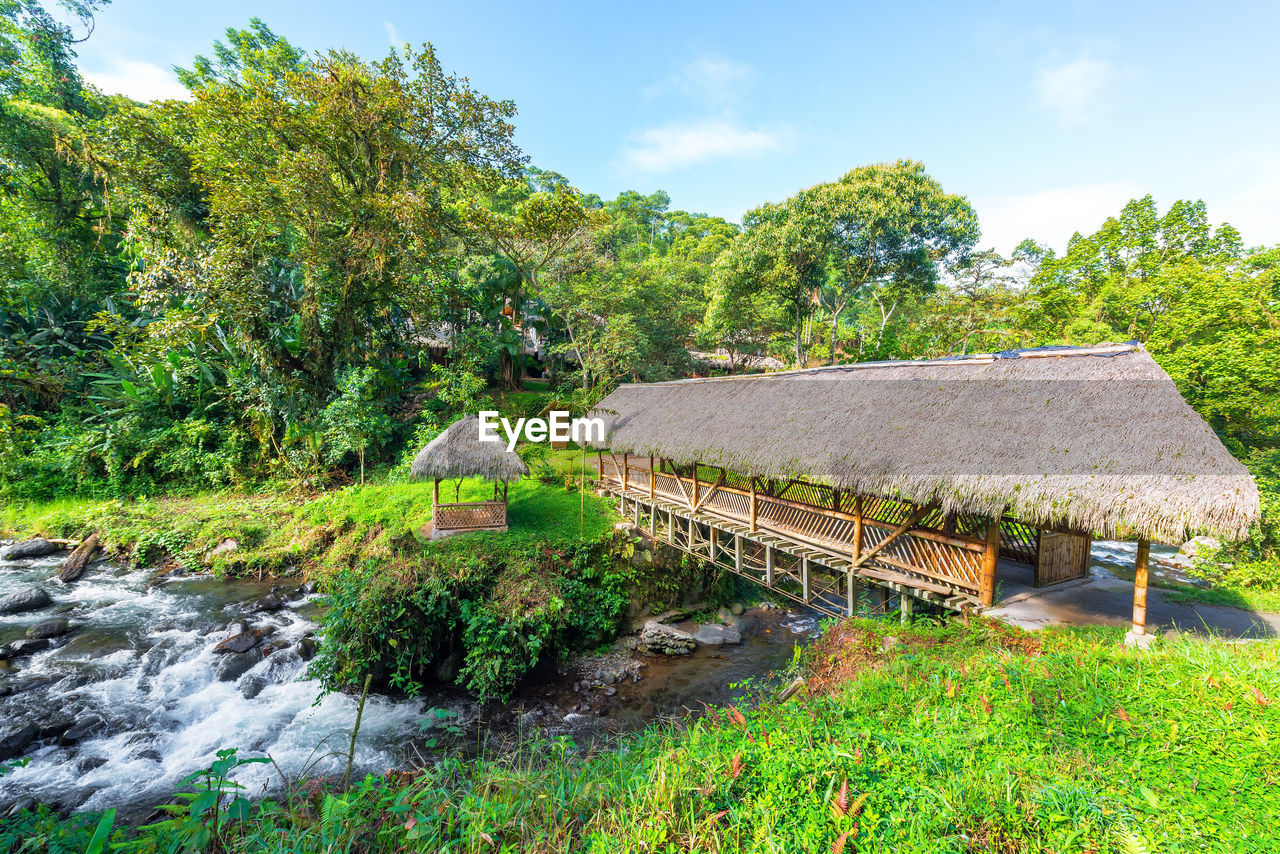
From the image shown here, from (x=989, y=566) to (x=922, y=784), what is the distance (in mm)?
3643

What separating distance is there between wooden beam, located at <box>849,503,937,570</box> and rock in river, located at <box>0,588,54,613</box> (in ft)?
50.5

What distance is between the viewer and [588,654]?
9.09 metres

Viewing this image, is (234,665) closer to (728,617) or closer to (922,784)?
(728,617)

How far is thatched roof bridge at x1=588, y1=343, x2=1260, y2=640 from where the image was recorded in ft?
16.0

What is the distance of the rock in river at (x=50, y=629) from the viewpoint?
27.3ft

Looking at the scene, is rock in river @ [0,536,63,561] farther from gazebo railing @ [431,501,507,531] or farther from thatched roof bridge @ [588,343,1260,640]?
thatched roof bridge @ [588,343,1260,640]

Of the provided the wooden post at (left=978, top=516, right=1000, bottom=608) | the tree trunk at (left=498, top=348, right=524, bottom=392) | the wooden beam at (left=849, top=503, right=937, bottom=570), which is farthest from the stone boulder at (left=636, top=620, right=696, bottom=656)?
the tree trunk at (left=498, top=348, right=524, bottom=392)

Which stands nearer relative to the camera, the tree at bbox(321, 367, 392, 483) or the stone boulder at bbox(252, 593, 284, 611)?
A: the stone boulder at bbox(252, 593, 284, 611)

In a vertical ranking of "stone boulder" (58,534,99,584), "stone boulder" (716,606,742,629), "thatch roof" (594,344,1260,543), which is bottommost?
"stone boulder" (716,606,742,629)

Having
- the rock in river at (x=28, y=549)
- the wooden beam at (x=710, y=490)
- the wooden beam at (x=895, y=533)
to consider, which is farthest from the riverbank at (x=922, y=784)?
the rock in river at (x=28, y=549)

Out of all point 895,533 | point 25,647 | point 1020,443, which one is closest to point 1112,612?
point 1020,443

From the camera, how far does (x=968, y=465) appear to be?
5.74m

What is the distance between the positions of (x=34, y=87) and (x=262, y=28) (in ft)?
28.6

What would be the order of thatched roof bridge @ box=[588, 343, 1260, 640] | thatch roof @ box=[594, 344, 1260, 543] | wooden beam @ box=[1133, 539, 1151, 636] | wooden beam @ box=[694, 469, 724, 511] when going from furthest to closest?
wooden beam @ box=[694, 469, 724, 511] → wooden beam @ box=[1133, 539, 1151, 636] → thatched roof bridge @ box=[588, 343, 1260, 640] → thatch roof @ box=[594, 344, 1260, 543]
